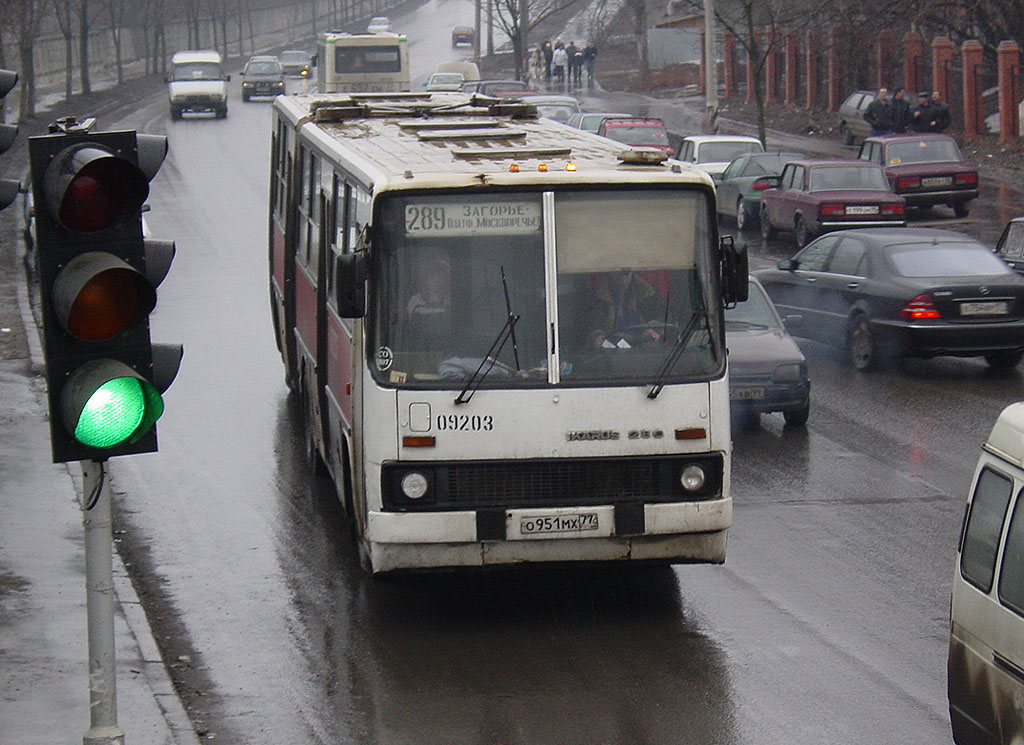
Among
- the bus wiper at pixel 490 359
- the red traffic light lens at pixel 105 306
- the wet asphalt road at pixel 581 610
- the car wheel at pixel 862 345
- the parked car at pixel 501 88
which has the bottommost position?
the wet asphalt road at pixel 581 610

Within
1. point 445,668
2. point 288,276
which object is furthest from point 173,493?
point 445,668

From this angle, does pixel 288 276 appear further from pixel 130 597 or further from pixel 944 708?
pixel 944 708

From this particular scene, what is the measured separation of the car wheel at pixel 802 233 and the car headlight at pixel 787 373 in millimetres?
13276

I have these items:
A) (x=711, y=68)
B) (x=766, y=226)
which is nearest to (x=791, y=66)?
(x=711, y=68)

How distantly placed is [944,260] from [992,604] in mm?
12472

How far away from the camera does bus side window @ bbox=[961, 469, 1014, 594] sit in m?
6.35

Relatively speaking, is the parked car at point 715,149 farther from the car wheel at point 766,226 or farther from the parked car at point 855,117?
the parked car at point 855,117

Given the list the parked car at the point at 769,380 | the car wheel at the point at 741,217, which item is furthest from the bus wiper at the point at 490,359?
the car wheel at the point at 741,217

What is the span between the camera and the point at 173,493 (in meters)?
13.2

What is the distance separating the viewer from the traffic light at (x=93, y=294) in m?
5.79

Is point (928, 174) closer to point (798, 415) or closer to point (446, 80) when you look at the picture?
point (798, 415)

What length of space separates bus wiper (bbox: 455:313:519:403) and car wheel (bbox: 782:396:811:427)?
6674 mm

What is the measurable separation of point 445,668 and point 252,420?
24.4 ft

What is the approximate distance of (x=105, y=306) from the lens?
580 centimetres
